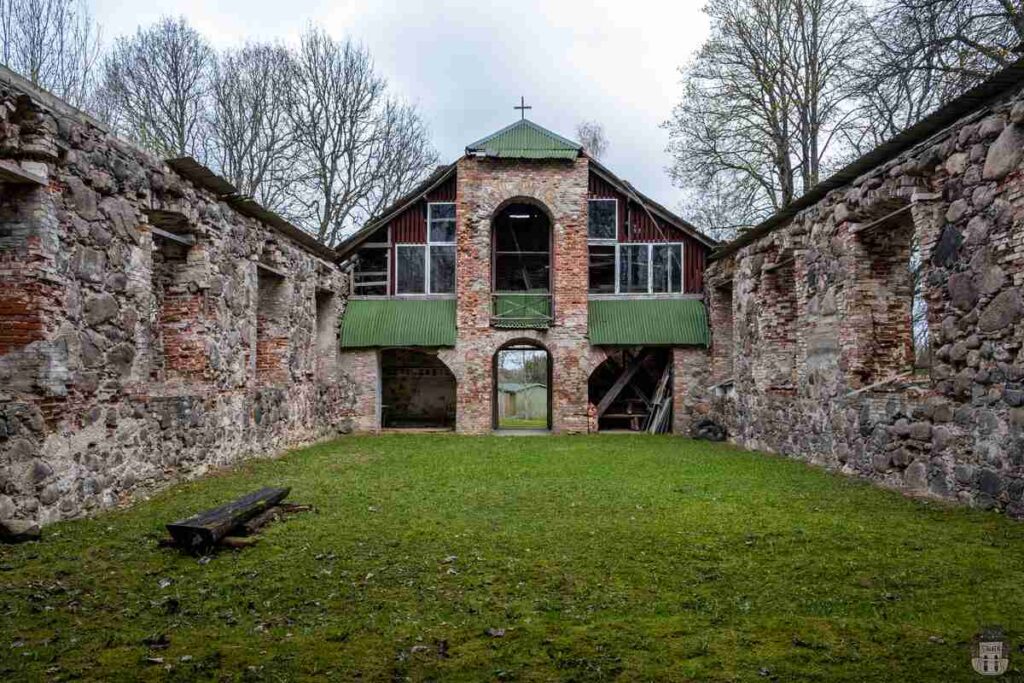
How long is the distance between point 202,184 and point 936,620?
982cm

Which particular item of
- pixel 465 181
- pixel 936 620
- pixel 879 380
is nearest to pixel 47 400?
pixel 936 620

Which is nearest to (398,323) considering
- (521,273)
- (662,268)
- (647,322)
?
(521,273)

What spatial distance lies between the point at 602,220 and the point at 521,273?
3836mm

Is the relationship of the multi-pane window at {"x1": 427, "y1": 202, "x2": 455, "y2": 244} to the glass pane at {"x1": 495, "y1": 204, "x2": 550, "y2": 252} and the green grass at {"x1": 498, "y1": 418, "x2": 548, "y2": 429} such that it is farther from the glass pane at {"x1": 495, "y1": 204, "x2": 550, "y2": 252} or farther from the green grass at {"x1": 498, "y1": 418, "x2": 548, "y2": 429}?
the green grass at {"x1": 498, "y1": 418, "x2": 548, "y2": 429}

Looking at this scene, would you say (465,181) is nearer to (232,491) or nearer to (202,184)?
(202,184)

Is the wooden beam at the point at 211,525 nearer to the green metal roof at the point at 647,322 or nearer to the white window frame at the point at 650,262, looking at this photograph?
the green metal roof at the point at 647,322

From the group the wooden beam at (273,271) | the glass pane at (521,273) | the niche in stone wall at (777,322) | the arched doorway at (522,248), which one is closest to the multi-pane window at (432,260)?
the arched doorway at (522,248)

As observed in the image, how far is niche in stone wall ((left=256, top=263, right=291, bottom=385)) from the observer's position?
13.7 metres

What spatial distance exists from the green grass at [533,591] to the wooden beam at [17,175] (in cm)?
309

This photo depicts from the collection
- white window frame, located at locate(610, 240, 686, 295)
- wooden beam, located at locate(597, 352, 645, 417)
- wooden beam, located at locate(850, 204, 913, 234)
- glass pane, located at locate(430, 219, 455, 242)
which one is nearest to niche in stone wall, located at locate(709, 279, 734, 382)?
white window frame, located at locate(610, 240, 686, 295)

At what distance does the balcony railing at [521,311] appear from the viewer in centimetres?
1762

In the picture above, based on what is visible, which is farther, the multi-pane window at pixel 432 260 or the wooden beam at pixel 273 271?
the multi-pane window at pixel 432 260

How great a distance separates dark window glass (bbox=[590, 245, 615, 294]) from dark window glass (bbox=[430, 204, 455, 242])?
366 cm

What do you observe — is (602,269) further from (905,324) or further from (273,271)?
(905,324)
